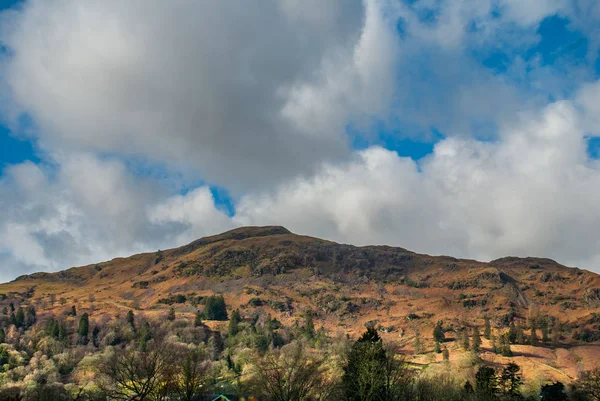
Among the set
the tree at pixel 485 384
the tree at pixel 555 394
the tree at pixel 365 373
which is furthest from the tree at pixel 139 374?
the tree at pixel 555 394

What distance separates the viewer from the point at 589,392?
96250 millimetres

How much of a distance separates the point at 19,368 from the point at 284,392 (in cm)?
13415

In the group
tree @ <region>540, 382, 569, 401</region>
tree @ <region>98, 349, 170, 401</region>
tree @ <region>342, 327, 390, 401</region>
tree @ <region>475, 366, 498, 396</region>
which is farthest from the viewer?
tree @ <region>540, 382, 569, 401</region>

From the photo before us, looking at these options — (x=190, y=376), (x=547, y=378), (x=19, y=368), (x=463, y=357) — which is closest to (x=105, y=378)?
(x=190, y=376)

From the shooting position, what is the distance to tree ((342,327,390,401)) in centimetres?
7012

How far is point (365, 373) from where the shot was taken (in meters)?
70.8

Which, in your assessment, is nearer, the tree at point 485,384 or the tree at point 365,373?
the tree at point 365,373

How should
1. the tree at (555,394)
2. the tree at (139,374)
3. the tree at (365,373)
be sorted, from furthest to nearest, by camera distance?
1. the tree at (555,394)
2. the tree at (139,374)
3. the tree at (365,373)

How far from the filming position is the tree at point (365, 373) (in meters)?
70.1

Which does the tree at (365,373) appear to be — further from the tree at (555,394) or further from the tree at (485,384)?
the tree at (555,394)

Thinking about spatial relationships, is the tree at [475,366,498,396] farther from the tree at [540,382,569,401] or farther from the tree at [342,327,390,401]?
the tree at [342,327,390,401]

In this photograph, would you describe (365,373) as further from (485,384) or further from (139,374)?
(139,374)

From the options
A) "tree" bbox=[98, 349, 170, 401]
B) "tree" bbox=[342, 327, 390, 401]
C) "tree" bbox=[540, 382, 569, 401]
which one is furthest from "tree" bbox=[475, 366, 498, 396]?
"tree" bbox=[98, 349, 170, 401]

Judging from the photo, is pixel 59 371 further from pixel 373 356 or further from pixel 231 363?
pixel 373 356
